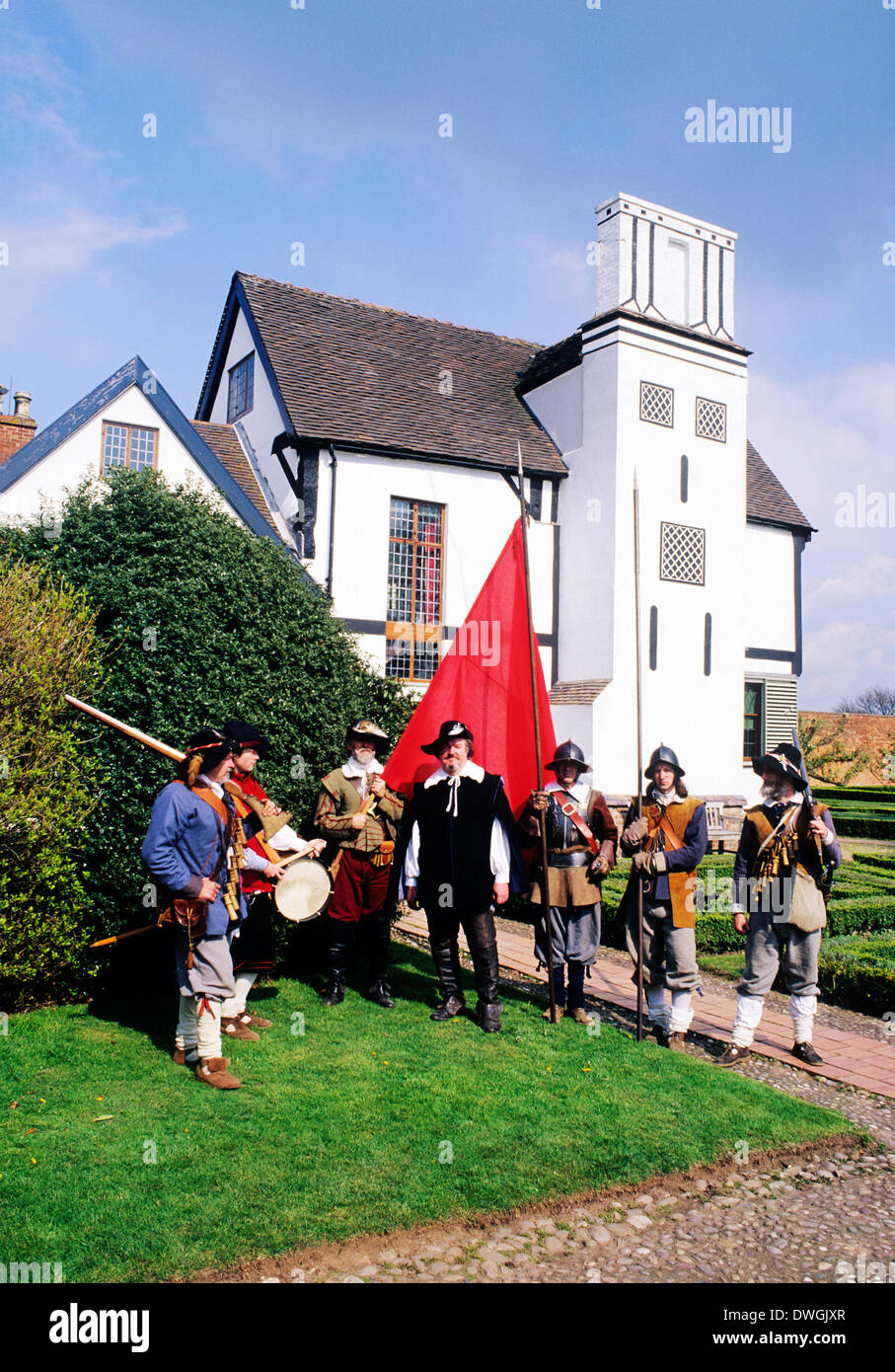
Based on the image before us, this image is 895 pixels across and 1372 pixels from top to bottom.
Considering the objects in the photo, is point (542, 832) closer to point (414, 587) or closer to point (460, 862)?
point (460, 862)

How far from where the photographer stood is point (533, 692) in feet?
23.4

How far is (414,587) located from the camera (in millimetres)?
18875

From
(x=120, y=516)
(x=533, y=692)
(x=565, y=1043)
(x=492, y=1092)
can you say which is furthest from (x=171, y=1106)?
(x=120, y=516)

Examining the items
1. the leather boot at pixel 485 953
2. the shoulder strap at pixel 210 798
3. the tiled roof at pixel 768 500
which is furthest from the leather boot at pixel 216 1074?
the tiled roof at pixel 768 500

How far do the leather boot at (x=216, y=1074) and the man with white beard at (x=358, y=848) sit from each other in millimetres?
1600

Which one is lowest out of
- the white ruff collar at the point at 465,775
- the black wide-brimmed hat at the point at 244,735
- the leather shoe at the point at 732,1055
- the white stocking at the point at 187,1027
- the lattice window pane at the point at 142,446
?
the leather shoe at the point at 732,1055

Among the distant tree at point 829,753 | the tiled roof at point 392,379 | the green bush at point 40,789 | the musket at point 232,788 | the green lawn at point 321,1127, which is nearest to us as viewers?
the green lawn at point 321,1127

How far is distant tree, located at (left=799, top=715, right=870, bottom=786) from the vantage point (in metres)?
35.7

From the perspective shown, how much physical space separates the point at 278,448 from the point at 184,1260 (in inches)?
624

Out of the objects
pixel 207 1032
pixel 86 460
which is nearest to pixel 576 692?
pixel 86 460

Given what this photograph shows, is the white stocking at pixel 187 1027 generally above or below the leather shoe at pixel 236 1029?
above

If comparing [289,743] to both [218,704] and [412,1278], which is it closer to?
[218,704]

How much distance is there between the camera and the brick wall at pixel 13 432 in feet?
58.6

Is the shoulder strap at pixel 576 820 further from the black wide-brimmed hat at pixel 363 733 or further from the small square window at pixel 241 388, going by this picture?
the small square window at pixel 241 388
